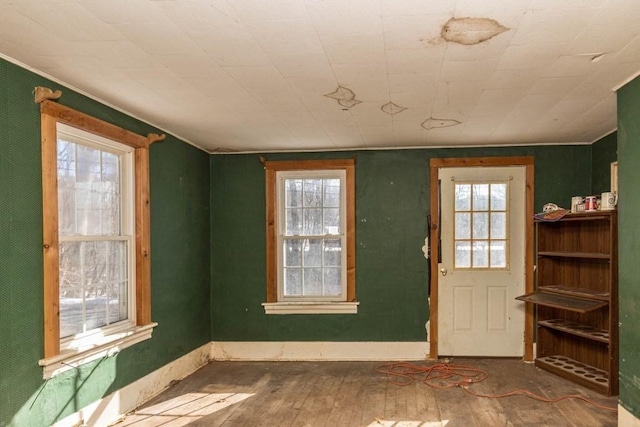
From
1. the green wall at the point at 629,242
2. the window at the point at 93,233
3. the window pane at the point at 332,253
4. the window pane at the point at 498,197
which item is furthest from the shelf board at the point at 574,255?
the window at the point at 93,233

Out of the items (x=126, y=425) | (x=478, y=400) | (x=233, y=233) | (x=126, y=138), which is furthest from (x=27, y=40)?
(x=478, y=400)

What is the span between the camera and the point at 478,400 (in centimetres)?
414

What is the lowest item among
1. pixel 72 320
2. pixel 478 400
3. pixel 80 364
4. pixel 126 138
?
pixel 478 400

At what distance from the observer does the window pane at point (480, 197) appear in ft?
17.9

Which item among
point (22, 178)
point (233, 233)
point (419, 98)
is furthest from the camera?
point (233, 233)

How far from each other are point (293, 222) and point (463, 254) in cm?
197

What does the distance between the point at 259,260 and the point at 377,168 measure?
68.7 inches

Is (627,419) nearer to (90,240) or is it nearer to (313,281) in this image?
(313,281)

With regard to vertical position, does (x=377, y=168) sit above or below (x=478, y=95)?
below

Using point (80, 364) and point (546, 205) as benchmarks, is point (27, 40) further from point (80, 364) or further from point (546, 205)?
point (546, 205)

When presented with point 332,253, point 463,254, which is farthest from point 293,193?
point 463,254

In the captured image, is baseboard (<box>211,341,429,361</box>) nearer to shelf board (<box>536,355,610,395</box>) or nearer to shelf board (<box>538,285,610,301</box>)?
shelf board (<box>536,355,610,395</box>)

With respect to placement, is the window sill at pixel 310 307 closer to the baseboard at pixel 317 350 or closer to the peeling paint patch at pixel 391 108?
the baseboard at pixel 317 350

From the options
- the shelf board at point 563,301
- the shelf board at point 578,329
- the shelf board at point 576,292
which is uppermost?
the shelf board at point 576,292
